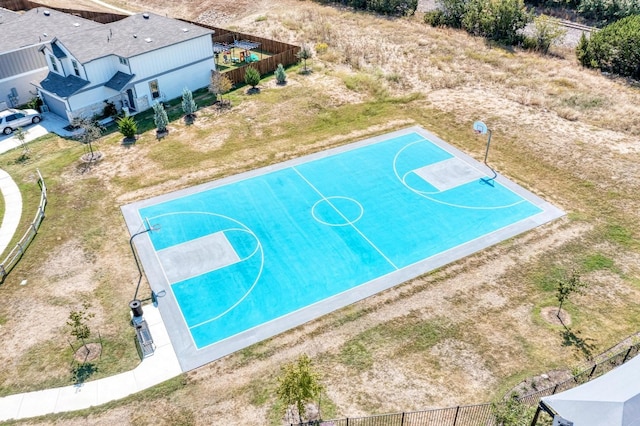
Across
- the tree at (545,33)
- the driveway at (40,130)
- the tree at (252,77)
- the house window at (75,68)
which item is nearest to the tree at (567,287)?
the tree at (252,77)

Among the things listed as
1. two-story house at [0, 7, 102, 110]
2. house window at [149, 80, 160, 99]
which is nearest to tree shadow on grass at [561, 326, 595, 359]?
house window at [149, 80, 160, 99]

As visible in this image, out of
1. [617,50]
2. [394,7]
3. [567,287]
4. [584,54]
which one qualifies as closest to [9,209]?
[567,287]

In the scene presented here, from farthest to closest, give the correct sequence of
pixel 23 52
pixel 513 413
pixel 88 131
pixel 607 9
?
pixel 607 9, pixel 23 52, pixel 88 131, pixel 513 413

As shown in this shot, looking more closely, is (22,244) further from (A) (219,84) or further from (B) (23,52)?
(B) (23,52)

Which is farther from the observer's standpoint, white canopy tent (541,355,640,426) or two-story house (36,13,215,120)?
two-story house (36,13,215,120)

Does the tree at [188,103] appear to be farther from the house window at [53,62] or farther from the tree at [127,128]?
the house window at [53,62]

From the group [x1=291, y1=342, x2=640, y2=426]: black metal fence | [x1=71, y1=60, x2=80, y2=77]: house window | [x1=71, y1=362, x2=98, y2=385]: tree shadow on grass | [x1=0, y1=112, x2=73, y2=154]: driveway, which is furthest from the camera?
[x1=71, y1=60, x2=80, y2=77]: house window

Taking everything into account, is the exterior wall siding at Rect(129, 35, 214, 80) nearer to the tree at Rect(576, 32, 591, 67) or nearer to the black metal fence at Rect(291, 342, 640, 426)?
the black metal fence at Rect(291, 342, 640, 426)
